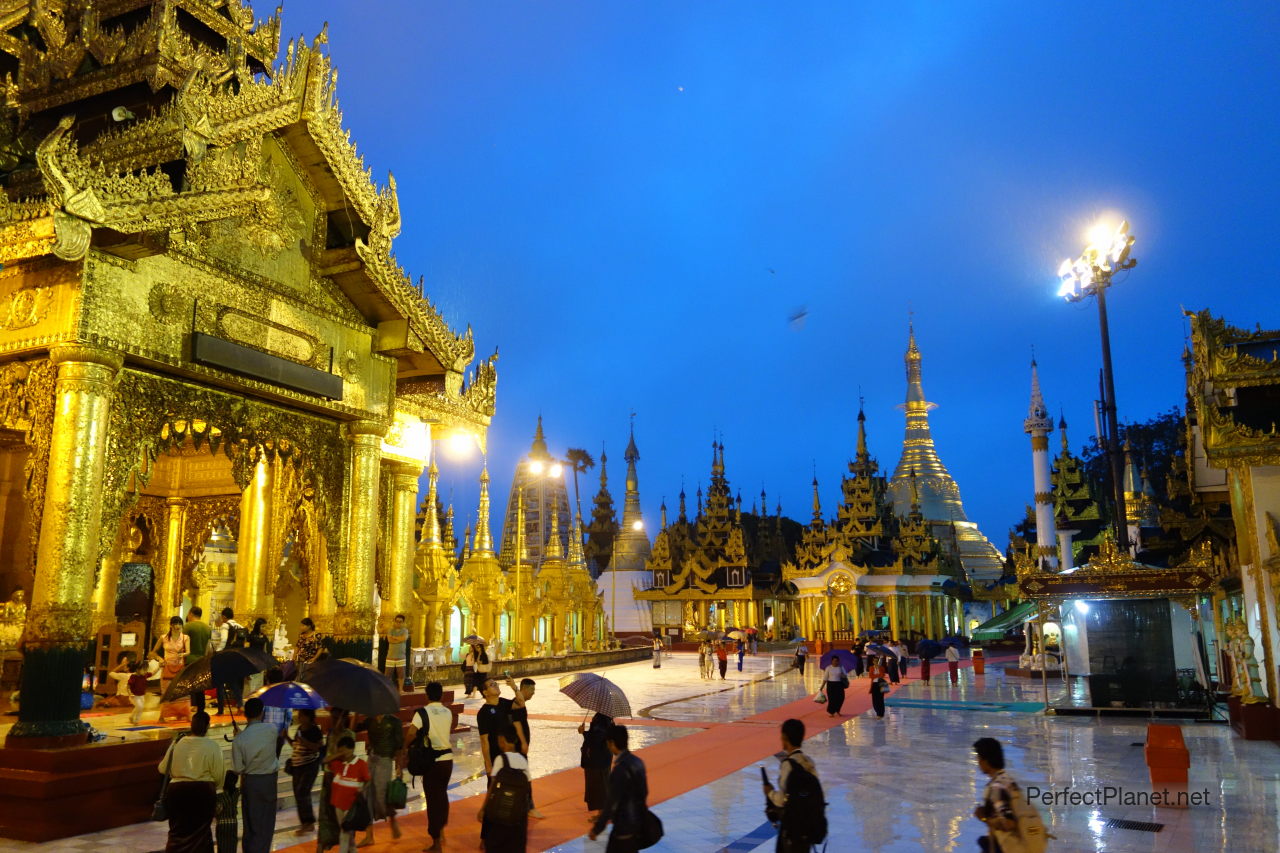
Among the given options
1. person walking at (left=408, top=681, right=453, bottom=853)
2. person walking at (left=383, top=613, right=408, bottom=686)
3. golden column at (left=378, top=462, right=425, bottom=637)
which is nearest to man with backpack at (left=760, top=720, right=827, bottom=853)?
person walking at (left=408, top=681, right=453, bottom=853)

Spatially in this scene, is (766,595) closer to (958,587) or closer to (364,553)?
(958,587)

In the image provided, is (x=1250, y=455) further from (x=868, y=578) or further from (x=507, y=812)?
(x=868, y=578)

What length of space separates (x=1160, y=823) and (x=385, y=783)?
7.07 m

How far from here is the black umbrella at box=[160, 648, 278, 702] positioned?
8.40 meters

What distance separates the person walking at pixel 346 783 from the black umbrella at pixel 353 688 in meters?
0.30

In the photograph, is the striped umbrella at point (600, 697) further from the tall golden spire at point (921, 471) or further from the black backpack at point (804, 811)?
the tall golden spire at point (921, 471)

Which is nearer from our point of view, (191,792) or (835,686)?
(191,792)

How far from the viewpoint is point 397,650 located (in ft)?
41.5

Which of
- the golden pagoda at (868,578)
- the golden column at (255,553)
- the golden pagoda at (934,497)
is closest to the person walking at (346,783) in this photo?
the golden column at (255,553)

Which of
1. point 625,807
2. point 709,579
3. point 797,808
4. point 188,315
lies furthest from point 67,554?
point 709,579

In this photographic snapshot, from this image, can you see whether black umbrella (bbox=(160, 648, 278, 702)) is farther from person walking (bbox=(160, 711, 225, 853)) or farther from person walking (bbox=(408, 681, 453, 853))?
person walking (bbox=(160, 711, 225, 853))

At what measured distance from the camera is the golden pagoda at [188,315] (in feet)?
26.3

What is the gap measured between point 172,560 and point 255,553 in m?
1.60

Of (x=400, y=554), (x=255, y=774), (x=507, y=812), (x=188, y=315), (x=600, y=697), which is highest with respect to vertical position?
(x=188, y=315)
